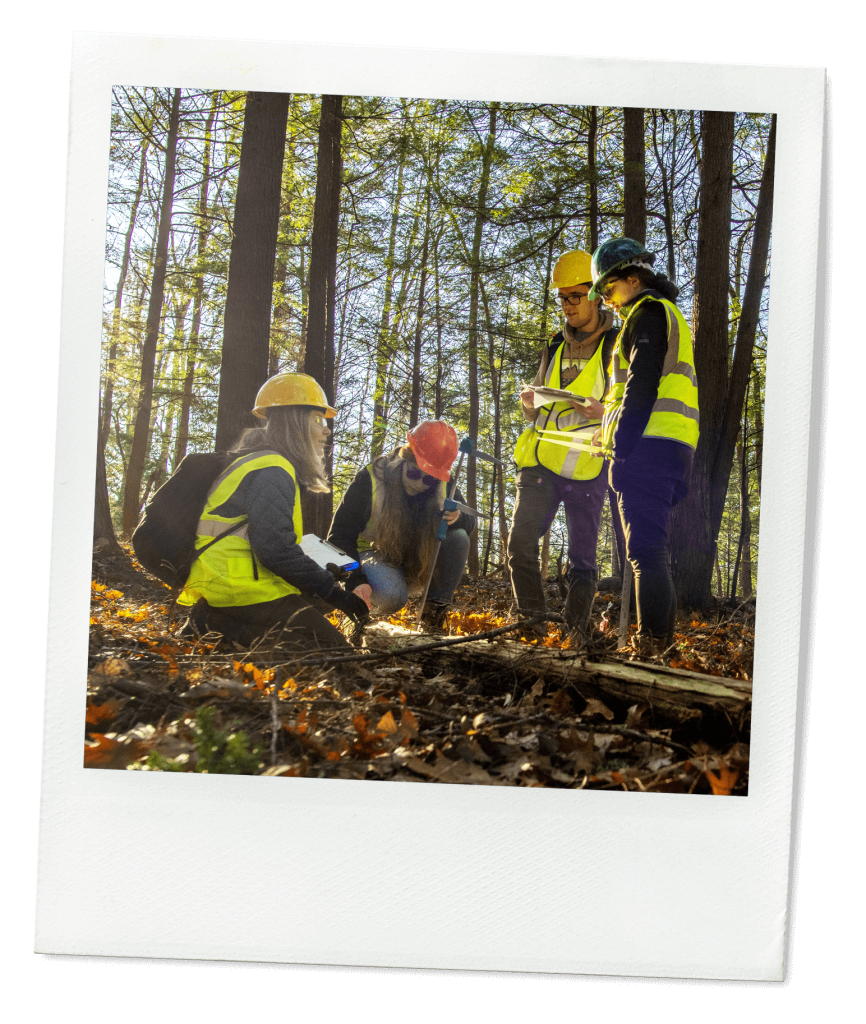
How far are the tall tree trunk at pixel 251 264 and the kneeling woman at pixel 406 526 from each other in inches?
21.8

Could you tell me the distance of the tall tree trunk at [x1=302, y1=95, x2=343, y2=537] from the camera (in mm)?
2385

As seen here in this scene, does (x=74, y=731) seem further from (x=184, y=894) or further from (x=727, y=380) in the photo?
(x=727, y=380)

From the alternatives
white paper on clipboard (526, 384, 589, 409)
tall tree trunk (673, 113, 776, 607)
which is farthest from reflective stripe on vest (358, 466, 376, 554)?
tall tree trunk (673, 113, 776, 607)

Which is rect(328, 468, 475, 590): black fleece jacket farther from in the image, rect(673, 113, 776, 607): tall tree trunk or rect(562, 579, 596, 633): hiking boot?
rect(673, 113, 776, 607): tall tree trunk

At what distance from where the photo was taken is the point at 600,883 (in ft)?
7.41

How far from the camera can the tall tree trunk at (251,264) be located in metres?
2.41

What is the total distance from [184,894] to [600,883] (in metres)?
1.58

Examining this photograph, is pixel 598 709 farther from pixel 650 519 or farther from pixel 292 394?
pixel 292 394

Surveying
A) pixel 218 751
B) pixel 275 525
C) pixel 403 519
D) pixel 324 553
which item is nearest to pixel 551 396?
pixel 403 519

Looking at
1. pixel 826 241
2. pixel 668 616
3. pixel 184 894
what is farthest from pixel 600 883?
pixel 826 241

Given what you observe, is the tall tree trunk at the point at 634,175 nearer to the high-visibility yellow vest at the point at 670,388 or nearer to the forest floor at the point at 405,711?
the high-visibility yellow vest at the point at 670,388

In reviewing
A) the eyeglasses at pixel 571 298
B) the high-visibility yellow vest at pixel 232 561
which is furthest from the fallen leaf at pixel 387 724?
the eyeglasses at pixel 571 298

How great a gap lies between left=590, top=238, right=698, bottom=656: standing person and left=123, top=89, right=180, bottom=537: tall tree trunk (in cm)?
173

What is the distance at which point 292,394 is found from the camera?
2.41 metres
